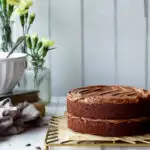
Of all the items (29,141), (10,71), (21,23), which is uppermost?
(21,23)

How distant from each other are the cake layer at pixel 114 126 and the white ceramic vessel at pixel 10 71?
264mm

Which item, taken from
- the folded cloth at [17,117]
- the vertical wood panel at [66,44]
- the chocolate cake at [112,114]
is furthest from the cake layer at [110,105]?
the vertical wood panel at [66,44]

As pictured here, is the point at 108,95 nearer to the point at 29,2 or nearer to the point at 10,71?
the point at 10,71

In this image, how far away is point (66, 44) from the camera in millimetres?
1258

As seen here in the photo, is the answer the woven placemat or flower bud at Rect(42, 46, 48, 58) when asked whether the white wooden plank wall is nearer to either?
flower bud at Rect(42, 46, 48, 58)

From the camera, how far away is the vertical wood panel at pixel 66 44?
4.09ft

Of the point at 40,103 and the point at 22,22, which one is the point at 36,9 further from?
the point at 40,103

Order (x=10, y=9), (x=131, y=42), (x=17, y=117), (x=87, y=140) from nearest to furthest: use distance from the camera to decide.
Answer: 1. (x=87, y=140)
2. (x=17, y=117)
3. (x=10, y=9)
4. (x=131, y=42)

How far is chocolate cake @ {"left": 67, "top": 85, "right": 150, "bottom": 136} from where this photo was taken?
0.81 meters

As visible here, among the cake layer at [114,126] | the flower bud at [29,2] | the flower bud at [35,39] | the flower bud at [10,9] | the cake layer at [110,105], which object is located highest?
the flower bud at [29,2]

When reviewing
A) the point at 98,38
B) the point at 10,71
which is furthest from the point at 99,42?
the point at 10,71

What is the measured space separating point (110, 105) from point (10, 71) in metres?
0.31

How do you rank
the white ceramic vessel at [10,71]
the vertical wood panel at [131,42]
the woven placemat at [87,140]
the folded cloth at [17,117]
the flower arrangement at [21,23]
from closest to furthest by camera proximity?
the woven placemat at [87,140], the folded cloth at [17,117], the white ceramic vessel at [10,71], the flower arrangement at [21,23], the vertical wood panel at [131,42]

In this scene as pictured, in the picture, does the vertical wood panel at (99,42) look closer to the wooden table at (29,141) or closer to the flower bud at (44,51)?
the flower bud at (44,51)
